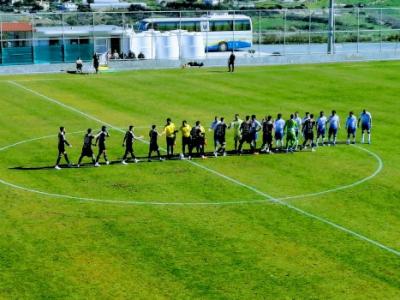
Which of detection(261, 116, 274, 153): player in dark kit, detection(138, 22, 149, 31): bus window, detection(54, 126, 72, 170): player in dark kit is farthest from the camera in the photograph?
detection(138, 22, 149, 31): bus window

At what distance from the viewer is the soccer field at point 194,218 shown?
22.5 metres

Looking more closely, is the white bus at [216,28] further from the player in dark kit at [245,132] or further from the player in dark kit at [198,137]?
the player in dark kit at [198,137]

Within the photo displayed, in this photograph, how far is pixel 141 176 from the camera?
3416 cm

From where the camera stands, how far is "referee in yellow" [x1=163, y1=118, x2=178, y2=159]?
120ft

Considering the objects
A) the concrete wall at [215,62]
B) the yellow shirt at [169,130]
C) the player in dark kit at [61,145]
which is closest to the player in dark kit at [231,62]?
the concrete wall at [215,62]

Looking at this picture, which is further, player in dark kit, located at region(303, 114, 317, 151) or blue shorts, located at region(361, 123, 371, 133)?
blue shorts, located at region(361, 123, 371, 133)

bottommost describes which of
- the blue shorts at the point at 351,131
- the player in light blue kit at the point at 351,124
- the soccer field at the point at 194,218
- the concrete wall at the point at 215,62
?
the soccer field at the point at 194,218

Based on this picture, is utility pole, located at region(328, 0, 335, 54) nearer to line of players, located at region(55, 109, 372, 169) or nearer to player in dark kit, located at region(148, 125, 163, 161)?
line of players, located at region(55, 109, 372, 169)

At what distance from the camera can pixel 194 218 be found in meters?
28.2

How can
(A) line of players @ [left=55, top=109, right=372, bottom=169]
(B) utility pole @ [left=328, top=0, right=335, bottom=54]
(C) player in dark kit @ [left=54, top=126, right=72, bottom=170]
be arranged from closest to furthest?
1. (C) player in dark kit @ [left=54, top=126, right=72, bottom=170]
2. (A) line of players @ [left=55, top=109, right=372, bottom=169]
3. (B) utility pole @ [left=328, top=0, right=335, bottom=54]

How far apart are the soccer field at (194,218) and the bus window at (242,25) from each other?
4158 centimetres

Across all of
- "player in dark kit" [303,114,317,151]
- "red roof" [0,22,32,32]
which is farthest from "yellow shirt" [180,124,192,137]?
"red roof" [0,22,32,32]

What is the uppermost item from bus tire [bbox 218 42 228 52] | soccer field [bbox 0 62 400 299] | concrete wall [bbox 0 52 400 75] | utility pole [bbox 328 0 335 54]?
utility pole [bbox 328 0 335 54]

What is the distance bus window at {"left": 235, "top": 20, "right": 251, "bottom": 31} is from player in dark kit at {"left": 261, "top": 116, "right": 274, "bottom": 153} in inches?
2081
